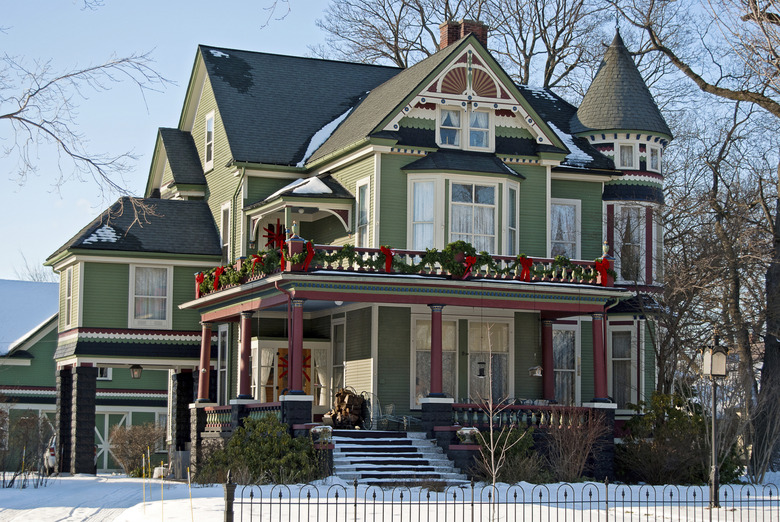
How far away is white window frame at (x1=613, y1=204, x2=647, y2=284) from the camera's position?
3434 centimetres

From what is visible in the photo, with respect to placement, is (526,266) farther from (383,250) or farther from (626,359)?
(626,359)

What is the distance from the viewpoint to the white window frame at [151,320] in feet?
115

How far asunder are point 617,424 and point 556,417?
17.9 feet

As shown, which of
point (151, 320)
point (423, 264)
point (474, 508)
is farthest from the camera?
point (151, 320)

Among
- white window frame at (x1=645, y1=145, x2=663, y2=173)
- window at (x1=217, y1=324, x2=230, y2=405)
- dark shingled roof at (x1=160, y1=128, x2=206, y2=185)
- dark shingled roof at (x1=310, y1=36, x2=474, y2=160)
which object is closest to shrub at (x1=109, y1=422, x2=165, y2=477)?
window at (x1=217, y1=324, x2=230, y2=405)

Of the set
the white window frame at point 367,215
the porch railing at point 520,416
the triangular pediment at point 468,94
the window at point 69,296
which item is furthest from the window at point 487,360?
the window at point 69,296

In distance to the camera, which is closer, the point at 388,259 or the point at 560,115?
the point at 388,259

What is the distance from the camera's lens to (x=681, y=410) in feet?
96.2

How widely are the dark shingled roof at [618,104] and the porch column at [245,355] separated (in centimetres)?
1237

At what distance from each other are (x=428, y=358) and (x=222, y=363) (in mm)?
8012

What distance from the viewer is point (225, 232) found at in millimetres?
36250

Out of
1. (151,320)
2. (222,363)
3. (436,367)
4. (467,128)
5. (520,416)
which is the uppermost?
(467,128)

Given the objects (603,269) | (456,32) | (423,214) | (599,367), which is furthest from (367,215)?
(456,32)

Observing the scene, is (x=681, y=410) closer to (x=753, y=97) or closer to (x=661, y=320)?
(x=661, y=320)
